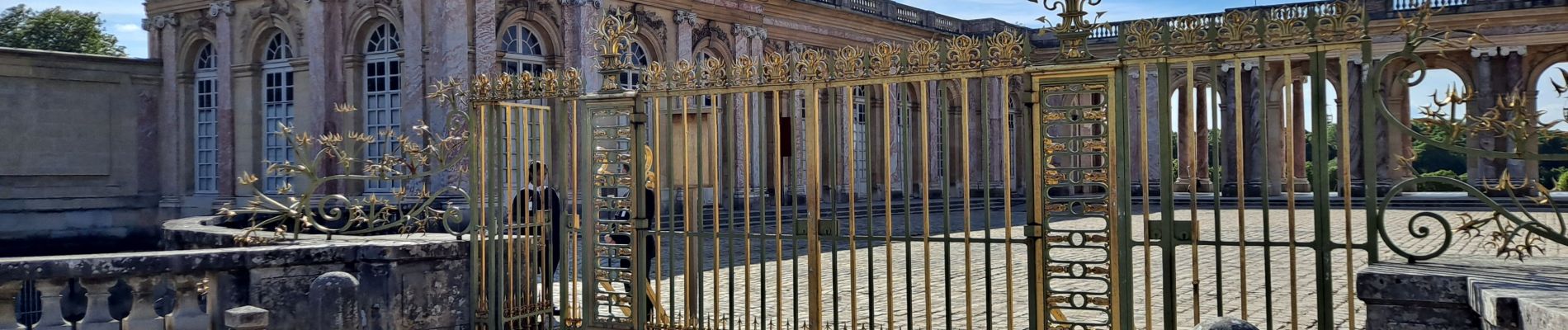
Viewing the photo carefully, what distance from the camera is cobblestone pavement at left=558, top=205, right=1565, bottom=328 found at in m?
4.98

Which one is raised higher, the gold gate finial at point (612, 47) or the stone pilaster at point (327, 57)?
the stone pilaster at point (327, 57)

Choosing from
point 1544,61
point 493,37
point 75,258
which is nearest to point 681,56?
point 493,37

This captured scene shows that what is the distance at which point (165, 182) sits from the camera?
18656 millimetres

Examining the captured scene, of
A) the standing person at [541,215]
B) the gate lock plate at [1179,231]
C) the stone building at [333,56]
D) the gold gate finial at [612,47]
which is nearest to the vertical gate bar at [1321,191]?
the gate lock plate at [1179,231]

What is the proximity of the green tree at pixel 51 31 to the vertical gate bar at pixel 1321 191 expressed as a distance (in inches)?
1330

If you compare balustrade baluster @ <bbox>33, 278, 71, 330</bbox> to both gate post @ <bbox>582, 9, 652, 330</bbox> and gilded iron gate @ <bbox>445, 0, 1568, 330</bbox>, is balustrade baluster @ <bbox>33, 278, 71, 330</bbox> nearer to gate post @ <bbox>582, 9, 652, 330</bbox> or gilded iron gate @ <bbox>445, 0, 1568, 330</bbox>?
gilded iron gate @ <bbox>445, 0, 1568, 330</bbox>

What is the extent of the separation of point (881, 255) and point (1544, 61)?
60.4 feet

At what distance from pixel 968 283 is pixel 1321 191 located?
134 centimetres

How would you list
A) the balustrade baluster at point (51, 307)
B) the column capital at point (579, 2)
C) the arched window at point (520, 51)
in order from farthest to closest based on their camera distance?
1. the column capital at point (579, 2)
2. the arched window at point (520, 51)
3. the balustrade baluster at point (51, 307)

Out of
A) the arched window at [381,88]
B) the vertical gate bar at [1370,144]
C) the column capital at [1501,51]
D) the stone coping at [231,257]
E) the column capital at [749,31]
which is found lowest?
the stone coping at [231,257]

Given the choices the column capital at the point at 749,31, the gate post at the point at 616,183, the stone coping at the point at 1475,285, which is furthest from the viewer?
the column capital at the point at 749,31

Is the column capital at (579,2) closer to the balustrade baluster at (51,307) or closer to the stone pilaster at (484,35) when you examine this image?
the stone pilaster at (484,35)

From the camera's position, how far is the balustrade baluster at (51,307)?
4.73 metres

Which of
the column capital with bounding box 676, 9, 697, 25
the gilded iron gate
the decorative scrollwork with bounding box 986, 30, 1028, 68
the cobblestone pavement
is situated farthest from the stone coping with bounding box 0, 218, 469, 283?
the column capital with bounding box 676, 9, 697, 25
